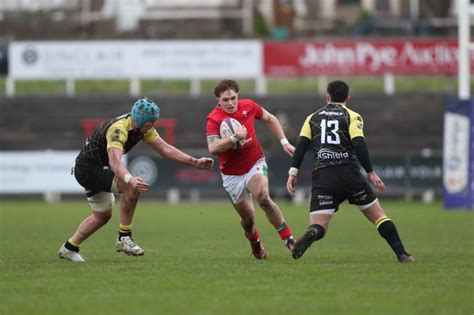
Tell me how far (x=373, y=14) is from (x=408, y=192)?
54.2 ft

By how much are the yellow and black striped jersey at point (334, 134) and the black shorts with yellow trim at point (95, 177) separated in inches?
92.9

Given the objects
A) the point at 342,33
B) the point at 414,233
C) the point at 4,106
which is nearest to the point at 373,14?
the point at 342,33

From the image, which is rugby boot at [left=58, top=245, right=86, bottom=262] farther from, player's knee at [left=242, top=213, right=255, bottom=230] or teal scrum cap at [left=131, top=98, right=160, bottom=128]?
player's knee at [left=242, top=213, right=255, bottom=230]

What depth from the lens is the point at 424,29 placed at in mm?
44781

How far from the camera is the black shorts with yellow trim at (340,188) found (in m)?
12.8

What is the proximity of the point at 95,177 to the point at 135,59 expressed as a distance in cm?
2662

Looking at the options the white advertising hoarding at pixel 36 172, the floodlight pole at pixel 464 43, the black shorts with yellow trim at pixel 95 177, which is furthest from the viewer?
the white advertising hoarding at pixel 36 172

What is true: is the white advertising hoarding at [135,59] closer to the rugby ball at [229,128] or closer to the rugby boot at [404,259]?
the rugby ball at [229,128]

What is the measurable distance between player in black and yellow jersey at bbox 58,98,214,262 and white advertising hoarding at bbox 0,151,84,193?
810 inches

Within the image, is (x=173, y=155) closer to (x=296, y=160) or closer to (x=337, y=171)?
(x=296, y=160)

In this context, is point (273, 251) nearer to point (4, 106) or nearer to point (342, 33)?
point (4, 106)

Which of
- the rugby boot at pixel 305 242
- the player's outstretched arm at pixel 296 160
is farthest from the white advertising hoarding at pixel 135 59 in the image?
the rugby boot at pixel 305 242

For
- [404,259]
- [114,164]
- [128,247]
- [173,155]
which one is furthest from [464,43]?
[114,164]

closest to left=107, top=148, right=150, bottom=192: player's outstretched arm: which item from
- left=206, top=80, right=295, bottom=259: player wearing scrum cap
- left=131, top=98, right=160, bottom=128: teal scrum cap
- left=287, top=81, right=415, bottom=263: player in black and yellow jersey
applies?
left=131, top=98, right=160, bottom=128: teal scrum cap
